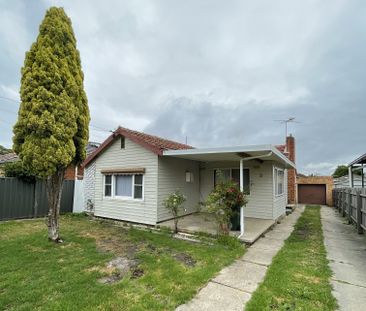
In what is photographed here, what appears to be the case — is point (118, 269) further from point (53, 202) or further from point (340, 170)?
point (340, 170)

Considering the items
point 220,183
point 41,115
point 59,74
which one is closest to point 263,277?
point 220,183

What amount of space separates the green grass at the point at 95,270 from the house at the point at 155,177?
5.75 feet

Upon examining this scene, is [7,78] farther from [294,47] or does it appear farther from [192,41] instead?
[294,47]

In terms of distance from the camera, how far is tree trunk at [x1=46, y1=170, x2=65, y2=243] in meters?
6.54

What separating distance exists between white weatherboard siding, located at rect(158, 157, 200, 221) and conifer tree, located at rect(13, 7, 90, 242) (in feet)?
11.5

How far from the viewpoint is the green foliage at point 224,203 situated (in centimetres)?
670

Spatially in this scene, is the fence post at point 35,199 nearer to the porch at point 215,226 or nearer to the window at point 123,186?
the window at point 123,186

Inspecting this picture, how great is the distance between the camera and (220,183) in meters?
7.07

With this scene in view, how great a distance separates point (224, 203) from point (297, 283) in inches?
114

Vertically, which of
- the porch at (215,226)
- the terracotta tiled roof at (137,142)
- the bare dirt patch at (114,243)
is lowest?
the bare dirt patch at (114,243)

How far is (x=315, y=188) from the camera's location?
20.8m

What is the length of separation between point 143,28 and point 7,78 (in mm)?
8808

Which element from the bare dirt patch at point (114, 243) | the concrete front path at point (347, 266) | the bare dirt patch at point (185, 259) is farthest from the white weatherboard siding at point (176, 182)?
the concrete front path at point (347, 266)

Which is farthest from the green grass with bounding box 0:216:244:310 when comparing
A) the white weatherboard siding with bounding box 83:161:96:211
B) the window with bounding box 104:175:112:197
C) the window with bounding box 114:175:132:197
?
the white weatherboard siding with bounding box 83:161:96:211
